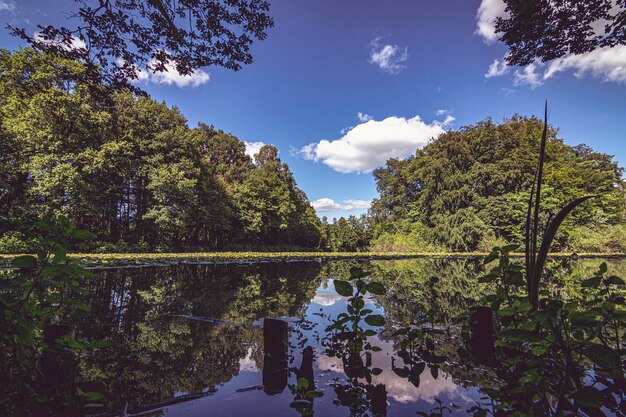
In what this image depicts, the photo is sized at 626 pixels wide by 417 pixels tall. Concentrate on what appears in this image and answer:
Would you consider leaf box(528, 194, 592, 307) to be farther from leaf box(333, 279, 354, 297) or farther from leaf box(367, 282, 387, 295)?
leaf box(333, 279, 354, 297)

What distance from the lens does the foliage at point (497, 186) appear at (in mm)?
27125

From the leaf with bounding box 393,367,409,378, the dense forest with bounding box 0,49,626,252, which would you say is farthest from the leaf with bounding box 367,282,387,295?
the dense forest with bounding box 0,49,626,252

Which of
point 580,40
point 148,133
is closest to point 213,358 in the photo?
point 580,40

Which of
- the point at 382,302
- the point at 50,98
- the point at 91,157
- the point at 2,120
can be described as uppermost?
the point at 50,98

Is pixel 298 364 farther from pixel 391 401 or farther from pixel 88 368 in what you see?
pixel 88 368

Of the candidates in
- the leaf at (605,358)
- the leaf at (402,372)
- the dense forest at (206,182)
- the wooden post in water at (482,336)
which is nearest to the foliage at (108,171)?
the dense forest at (206,182)

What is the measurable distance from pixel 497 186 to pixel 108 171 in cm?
3483

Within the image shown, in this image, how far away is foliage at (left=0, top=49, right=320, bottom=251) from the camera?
54.6ft

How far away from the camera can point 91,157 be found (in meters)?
18.5

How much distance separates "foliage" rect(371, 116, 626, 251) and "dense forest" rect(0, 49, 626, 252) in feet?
0.43

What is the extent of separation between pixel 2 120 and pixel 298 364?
951 inches

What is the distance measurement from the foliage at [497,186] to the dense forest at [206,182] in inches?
5.2

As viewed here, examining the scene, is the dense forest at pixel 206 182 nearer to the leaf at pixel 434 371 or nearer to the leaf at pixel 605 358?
the leaf at pixel 434 371

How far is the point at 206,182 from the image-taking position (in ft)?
84.0
